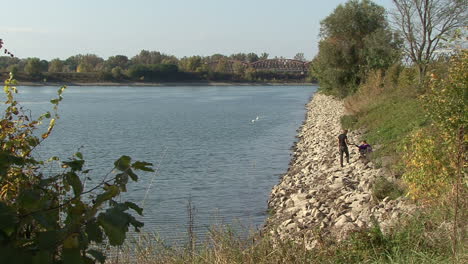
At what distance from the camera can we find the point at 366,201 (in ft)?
38.8

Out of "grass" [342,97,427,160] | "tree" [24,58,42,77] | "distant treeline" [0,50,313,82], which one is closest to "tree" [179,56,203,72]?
"distant treeline" [0,50,313,82]

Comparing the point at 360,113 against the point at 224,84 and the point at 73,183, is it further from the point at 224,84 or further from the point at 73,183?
the point at 224,84

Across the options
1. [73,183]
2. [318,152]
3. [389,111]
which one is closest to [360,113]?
[389,111]

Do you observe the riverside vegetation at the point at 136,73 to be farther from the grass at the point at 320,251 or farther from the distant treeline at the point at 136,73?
the grass at the point at 320,251

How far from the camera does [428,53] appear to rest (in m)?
28.0

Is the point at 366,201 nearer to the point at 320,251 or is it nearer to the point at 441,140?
the point at 441,140

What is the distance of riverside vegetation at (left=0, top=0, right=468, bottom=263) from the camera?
14.4 ft

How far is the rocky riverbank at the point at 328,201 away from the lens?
29.2 feet

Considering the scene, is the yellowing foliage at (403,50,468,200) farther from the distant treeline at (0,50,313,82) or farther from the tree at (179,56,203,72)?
the tree at (179,56,203,72)

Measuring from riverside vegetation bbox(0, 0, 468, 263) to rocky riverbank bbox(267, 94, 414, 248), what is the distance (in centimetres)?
4

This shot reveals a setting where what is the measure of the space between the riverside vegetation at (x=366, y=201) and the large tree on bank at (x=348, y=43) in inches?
429

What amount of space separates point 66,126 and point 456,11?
25.8 metres

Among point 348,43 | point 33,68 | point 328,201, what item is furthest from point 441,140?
point 33,68

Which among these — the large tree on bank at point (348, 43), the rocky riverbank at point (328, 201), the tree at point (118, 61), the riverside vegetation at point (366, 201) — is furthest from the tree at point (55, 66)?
the rocky riverbank at point (328, 201)
